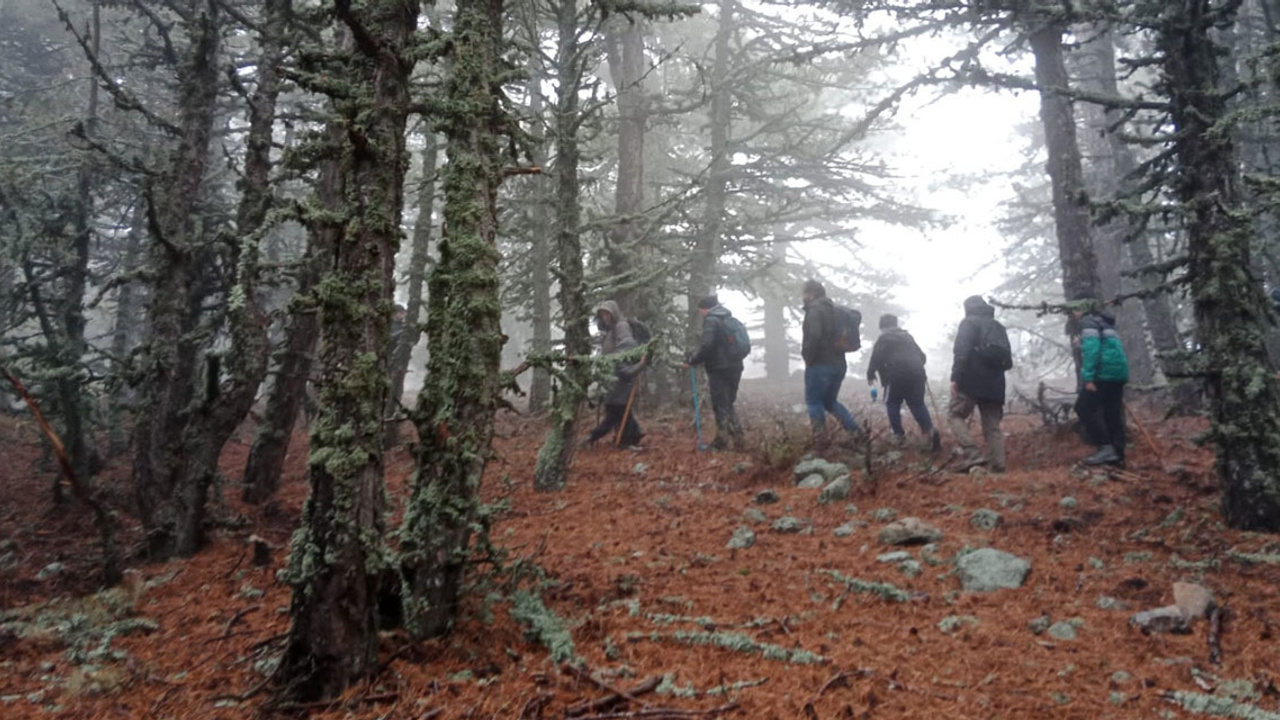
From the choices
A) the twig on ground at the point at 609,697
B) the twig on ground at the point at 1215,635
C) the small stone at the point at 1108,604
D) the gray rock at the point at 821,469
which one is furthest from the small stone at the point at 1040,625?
the gray rock at the point at 821,469

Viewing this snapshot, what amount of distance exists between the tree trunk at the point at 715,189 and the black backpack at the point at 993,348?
6210 mm

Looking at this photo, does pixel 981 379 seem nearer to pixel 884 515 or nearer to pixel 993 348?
pixel 993 348

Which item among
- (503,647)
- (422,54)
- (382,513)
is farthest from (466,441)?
(422,54)

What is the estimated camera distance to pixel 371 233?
12.0 ft

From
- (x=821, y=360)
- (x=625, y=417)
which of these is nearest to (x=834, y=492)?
(x=821, y=360)

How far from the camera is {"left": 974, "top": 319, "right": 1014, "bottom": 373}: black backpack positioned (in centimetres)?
900

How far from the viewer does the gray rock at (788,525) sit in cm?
651

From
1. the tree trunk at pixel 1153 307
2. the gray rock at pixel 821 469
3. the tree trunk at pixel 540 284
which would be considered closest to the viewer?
the gray rock at pixel 821 469

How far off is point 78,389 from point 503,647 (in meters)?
6.26

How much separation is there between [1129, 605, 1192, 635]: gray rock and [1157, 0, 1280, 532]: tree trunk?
2167mm

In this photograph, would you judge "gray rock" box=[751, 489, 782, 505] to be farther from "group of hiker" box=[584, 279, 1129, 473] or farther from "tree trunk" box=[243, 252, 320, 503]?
"tree trunk" box=[243, 252, 320, 503]

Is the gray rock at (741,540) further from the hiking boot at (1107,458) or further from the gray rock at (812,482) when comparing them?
the hiking boot at (1107,458)

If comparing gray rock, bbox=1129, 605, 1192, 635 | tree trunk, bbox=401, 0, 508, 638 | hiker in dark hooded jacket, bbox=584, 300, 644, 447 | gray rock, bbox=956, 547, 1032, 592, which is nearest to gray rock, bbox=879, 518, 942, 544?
gray rock, bbox=956, 547, 1032, 592

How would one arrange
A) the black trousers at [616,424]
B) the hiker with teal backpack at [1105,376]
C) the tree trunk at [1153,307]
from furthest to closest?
the tree trunk at [1153,307], the black trousers at [616,424], the hiker with teal backpack at [1105,376]
